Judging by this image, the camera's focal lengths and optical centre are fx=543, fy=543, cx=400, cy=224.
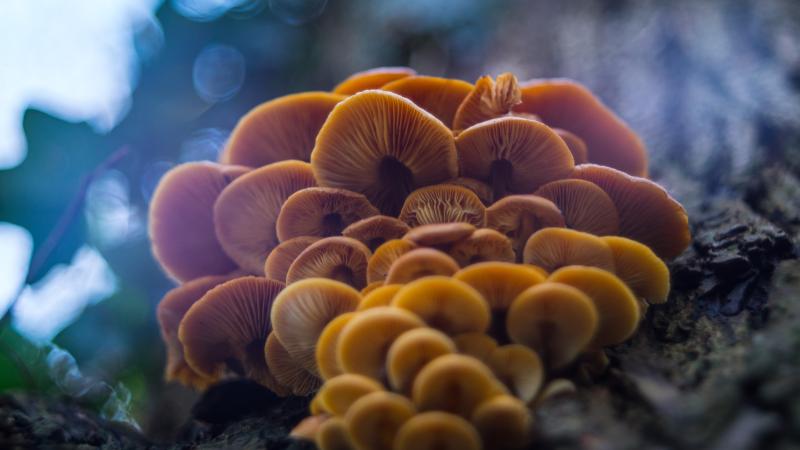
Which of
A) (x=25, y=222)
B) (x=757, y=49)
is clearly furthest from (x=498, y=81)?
(x=25, y=222)

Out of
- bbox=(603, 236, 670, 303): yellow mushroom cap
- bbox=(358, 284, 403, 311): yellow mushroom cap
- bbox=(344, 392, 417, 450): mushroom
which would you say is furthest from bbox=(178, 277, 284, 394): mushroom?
bbox=(603, 236, 670, 303): yellow mushroom cap

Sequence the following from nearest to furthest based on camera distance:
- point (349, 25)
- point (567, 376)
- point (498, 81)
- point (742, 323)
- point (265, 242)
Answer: point (567, 376), point (742, 323), point (498, 81), point (265, 242), point (349, 25)

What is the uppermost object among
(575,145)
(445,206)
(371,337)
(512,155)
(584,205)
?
(575,145)

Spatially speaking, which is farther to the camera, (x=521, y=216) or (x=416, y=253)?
(x=521, y=216)

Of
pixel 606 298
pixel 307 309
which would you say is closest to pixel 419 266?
pixel 307 309

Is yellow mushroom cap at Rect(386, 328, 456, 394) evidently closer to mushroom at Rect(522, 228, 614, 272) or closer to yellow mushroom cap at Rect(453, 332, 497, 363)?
yellow mushroom cap at Rect(453, 332, 497, 363)

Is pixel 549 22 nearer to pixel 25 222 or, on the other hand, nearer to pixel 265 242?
pixel 265 242

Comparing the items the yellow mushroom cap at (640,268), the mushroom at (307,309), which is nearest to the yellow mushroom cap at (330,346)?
the mushroom at (307,309)

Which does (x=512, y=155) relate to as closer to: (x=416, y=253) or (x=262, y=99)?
(x=416, y=253)
